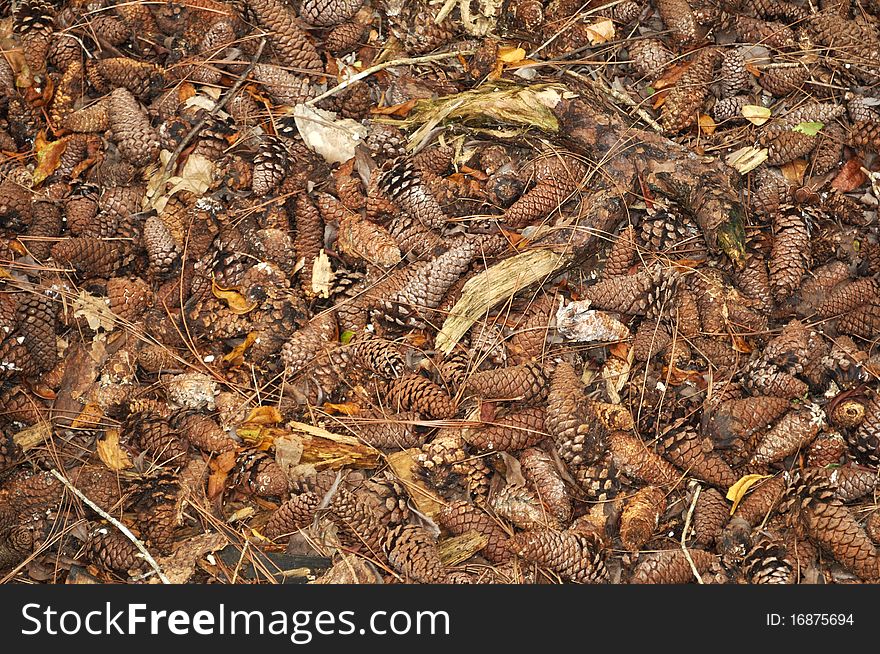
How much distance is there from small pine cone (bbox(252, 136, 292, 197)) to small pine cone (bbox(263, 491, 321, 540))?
83cm

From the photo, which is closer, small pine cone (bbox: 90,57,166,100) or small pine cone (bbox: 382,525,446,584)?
small pine cone (bbox: 382,525,446,584)

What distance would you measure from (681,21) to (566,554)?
5.01 feet

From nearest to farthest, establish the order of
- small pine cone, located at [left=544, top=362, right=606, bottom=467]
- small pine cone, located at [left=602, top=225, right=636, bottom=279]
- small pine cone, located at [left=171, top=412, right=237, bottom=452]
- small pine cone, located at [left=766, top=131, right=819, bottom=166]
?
small pine cone, located at [left=544, top=362, right=606, bottom=467] < small pine cone, located at [left=171, top=412, right=237, bottom=452] < small pine cone, located at [left=602, top=225, right=636, bottom=279] < small pine cone, located at [left=766, top=131, right=819, bottom=166]

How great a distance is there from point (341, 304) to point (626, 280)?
0.72m

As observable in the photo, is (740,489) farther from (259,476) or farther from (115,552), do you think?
(115,552)

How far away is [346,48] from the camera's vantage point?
2.19 meters

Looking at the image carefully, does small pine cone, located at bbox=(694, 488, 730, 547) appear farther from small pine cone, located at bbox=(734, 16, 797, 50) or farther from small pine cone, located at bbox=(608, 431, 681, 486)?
small pine cone, located at bbox=(734, 16, 797, 50)

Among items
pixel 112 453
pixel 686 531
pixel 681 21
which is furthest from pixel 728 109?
pixel 112 453

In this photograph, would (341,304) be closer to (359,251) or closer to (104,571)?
(359,251)

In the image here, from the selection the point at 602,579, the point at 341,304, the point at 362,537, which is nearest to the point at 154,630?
the point at 362,537

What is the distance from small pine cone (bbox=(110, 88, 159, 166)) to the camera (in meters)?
2.06

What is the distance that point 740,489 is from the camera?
1.72 metres

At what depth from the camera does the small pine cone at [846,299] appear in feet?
6.15

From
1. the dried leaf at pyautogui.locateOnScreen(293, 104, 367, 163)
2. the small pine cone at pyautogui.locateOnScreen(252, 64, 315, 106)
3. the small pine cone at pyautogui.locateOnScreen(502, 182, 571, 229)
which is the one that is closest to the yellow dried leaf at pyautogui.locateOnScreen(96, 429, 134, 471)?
the dried leaf at pyautogui.locateOnScreen(293, 104, 367, 163)
